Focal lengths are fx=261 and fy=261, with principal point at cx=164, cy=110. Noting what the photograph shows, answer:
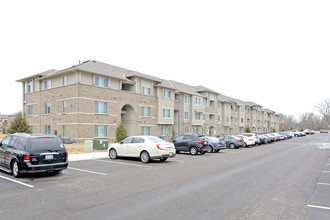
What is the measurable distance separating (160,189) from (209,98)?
1883 inches

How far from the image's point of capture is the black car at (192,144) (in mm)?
19828

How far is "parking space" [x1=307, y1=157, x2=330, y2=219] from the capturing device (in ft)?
19.2

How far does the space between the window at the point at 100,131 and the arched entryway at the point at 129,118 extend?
4.75m

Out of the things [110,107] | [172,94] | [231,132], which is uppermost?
[172,94]

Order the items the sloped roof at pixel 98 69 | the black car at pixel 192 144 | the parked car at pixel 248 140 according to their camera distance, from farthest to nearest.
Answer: the parked car at pixel 248 140 → the sloped roof at pixel 98 69 → the black car at pixel 192 144

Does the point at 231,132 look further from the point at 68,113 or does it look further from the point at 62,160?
the point at 62,160

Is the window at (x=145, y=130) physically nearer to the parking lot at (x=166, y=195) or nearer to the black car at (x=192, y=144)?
the black car at (x=192, y=144)

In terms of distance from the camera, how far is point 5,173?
10.7 m

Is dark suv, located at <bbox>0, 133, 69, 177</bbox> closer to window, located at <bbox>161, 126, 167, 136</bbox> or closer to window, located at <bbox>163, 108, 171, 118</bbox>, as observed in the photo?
window, located at <bbox>163, 108, 171, 118</bbox>

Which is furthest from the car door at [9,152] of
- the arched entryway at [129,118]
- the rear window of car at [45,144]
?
the arched entryway at [129,118]

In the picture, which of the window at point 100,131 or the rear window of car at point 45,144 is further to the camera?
the window at point 100,131

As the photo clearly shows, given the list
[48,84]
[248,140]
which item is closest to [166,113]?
[248,140]

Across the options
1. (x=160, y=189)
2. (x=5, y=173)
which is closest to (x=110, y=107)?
(x=5, y=173)

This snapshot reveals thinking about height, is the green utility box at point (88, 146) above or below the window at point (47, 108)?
below
